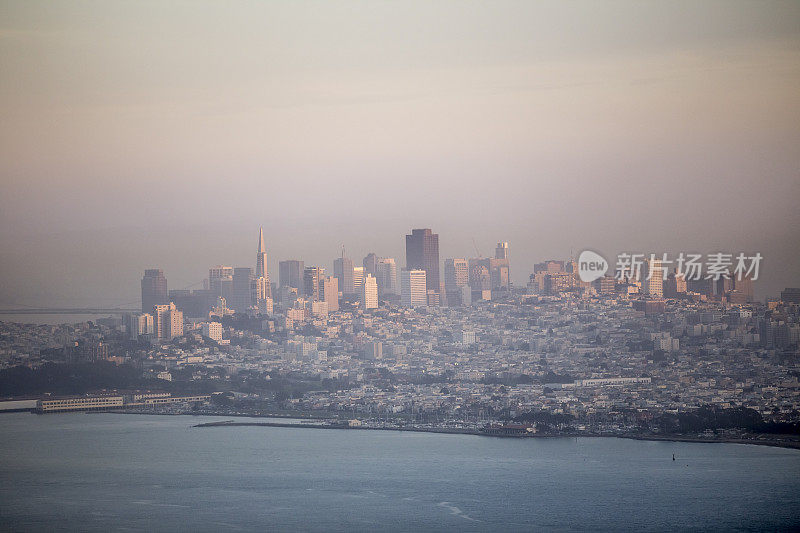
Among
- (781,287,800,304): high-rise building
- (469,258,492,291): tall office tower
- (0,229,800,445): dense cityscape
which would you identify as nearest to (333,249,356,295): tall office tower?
(0,229,800,445): dense cityscape

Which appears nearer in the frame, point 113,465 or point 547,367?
point 113,465

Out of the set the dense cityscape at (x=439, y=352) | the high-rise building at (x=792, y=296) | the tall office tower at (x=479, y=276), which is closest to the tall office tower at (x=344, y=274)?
the dense cityscape at (x=439, y=352)

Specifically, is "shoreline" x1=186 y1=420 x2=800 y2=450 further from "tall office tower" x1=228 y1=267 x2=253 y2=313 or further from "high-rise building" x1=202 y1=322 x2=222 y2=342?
"tall office tower" x1=228 y1=267 x2=253 y2=313

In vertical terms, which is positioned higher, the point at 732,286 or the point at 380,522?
the point at 732,286

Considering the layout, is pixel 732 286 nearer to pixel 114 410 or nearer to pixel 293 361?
pixel 293 361

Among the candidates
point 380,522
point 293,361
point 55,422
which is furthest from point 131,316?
point 380,522

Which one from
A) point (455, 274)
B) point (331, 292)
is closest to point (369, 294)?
point (331, 292)

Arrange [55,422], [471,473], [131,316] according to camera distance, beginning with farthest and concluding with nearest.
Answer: [131,316]
[55,422]
[471,473]
